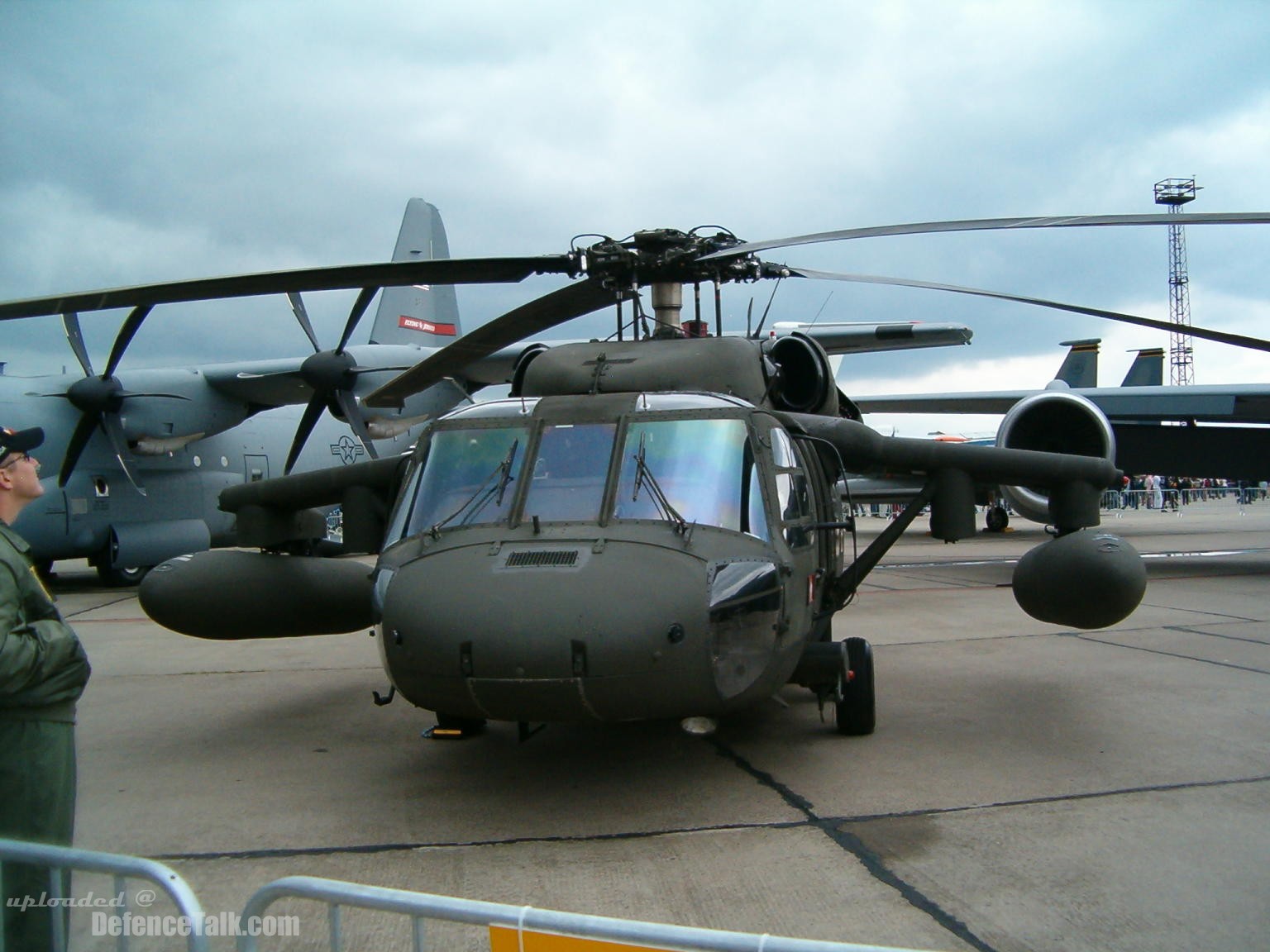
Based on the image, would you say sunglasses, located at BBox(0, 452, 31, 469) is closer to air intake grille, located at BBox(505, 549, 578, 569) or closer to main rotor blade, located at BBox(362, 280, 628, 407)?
air intake grille, located at BBox(505, 549, 578, 569)

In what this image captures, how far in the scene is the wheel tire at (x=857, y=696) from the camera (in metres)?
5.76

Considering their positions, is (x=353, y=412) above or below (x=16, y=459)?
below

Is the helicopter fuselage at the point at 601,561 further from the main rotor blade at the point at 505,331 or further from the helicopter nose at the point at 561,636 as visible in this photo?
the main rotor blade at the point at 505,331

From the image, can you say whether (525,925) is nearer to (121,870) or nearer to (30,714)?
(121,870)

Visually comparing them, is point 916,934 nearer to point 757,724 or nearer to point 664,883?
point 664,883

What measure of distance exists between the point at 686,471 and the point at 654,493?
0.23 m

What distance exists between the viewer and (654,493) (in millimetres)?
4879

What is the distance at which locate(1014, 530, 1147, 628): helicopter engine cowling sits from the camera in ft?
19.9

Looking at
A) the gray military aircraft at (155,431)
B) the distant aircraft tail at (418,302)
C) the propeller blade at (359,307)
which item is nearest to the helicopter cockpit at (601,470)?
the propeller blade at (359,307)

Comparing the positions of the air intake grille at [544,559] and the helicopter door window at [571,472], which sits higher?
the helicopter door window at [571,472]

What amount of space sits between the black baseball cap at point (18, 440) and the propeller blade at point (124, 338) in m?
10.3

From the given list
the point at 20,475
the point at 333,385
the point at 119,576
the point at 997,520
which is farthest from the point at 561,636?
the point at 997,520

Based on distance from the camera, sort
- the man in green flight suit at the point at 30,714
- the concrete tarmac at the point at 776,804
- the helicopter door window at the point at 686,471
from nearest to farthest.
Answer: the man in green flight suit at the point at 30,714 < the concrete tarmac at the point at 776,804 < the helicopter door window at the point at 686,471

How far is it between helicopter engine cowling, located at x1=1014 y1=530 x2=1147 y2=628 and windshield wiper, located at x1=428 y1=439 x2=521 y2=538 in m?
3.48
